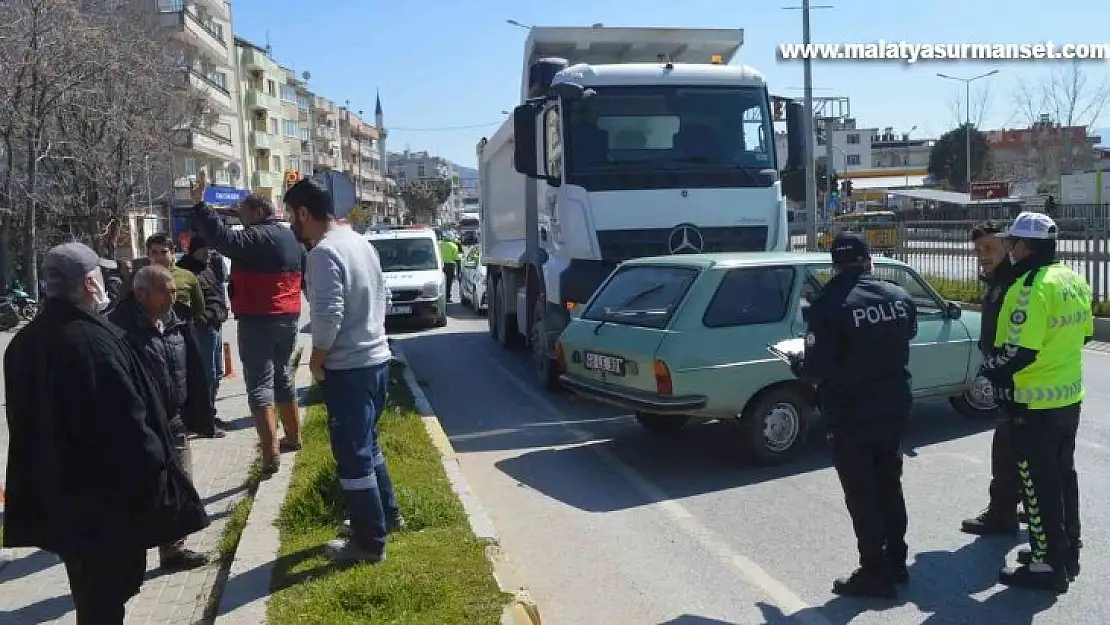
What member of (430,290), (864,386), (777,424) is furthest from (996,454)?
(430,290)

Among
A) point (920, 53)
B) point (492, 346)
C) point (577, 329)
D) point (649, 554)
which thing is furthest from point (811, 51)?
point (649, 554)

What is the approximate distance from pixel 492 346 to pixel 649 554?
32.3ft

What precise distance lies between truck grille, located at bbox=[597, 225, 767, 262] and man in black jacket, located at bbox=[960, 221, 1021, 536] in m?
3.86

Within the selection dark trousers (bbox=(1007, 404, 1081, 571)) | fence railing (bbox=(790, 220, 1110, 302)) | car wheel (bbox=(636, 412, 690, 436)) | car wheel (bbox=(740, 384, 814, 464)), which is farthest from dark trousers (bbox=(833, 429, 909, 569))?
fence railing (bbox=(790, 220, 1110, 302))

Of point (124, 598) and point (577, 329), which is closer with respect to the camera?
point (124, 598)

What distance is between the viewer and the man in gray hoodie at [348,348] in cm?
446

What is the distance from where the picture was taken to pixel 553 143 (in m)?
9.77

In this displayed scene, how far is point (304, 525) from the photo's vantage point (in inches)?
211

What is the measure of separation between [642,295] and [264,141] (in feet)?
218

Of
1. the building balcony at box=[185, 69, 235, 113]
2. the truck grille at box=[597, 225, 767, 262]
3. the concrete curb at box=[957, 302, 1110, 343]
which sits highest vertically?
the building balcony at box=[185, 69, 235, 113]

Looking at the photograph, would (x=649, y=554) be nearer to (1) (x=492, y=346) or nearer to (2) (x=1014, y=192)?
(1) (x=492, y=346)

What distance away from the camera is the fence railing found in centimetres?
1402

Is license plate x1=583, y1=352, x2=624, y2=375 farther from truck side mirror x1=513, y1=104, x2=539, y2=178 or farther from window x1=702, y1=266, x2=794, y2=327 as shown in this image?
truck side mirror x1=513, y1=104, x2=539, y2=178

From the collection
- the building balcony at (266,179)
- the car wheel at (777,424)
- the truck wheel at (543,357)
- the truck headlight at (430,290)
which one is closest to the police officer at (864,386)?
the car wheel at (777,424)
